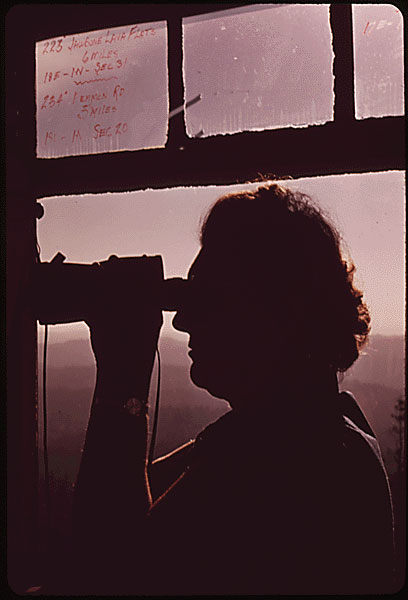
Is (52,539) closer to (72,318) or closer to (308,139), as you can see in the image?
(72,318)

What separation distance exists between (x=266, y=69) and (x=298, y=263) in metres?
0.35

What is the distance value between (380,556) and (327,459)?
134mm

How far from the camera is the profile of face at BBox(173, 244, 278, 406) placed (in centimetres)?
64

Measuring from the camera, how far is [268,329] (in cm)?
65

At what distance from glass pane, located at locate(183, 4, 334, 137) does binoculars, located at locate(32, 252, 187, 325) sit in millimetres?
288

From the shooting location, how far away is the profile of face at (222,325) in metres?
0.64

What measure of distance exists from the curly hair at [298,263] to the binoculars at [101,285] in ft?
0.33

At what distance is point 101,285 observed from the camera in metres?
0.66

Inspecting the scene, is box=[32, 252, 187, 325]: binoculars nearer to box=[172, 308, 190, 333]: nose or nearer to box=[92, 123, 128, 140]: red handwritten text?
box=[172, 308, 190, 333]: nose

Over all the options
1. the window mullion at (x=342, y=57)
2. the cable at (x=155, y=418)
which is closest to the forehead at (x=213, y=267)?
the cable at (x=155, y=418)

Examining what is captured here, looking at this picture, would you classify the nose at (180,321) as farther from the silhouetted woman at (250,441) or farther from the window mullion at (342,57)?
the window mullion at (342,57)

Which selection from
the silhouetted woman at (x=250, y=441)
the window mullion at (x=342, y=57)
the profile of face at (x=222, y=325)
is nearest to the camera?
the silhouetted woman at (x=250, y=441)

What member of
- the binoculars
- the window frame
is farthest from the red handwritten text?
the binoculars

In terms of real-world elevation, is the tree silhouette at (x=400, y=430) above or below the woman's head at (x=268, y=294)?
below
